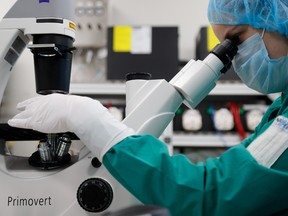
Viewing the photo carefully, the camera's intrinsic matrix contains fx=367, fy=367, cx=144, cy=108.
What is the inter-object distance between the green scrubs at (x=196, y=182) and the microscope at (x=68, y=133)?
0.05 metres

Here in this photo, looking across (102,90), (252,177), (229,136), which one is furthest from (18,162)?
(229,136)

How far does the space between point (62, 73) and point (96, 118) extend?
16 centimetres

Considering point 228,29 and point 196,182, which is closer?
point 196,182

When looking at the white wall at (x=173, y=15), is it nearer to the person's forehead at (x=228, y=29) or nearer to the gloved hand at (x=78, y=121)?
the person's forehead at (x=228, y=29)

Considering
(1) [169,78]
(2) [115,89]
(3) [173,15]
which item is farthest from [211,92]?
(3) [173,15]

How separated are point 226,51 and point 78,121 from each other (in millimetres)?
365

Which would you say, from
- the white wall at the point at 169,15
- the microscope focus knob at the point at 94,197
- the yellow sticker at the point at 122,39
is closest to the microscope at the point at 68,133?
the microscope focus knob at the point at 94,197

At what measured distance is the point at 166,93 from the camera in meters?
0.77

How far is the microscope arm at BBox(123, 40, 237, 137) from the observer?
0.76 m

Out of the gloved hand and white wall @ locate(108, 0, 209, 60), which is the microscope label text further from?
white wall @ locate(108, 0, 209, 60)

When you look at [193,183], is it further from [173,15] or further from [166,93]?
[173,15]

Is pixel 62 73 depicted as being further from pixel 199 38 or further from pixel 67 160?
pixel 199 38

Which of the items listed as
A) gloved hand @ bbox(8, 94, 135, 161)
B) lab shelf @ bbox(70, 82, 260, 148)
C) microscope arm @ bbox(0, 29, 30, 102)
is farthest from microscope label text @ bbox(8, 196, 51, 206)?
lab shelf @ bbox(70, 82, 260, 148)

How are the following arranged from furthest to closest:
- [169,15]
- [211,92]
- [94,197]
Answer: [169,15]
[211,92]
[94,197]
